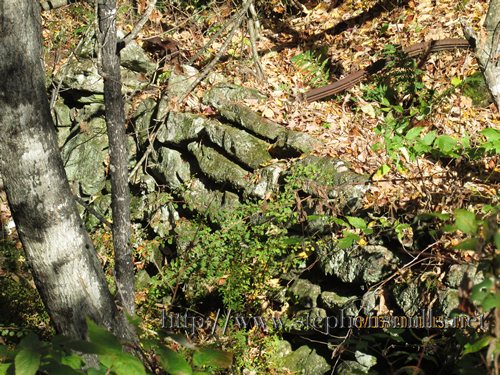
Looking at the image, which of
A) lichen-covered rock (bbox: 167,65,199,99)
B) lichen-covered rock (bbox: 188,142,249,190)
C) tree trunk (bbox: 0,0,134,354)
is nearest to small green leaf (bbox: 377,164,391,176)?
lichen-covered rock (bbox: 188,142,249,190)

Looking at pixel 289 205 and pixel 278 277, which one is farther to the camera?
pixel 278 277

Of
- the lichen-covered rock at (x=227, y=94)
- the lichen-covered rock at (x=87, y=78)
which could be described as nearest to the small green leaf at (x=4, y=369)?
the lichen-covered rock at (x=227, y=94)

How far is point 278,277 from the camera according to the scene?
13.6 ft

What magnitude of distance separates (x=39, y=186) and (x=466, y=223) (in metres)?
2.41

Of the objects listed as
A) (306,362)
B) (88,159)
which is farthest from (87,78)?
(306,362)

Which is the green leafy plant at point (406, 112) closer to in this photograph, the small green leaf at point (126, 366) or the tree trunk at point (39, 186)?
the tree trunk at point (39, 186)

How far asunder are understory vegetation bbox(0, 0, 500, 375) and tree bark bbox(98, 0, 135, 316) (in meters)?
0.44

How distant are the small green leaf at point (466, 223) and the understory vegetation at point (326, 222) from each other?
684mm

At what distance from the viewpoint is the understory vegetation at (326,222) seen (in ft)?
10.3

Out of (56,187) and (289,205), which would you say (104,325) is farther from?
(289,205)

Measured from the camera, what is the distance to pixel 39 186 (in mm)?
2271

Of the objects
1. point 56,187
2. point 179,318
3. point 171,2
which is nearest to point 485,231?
point 56,187

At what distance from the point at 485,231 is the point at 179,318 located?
143 inches

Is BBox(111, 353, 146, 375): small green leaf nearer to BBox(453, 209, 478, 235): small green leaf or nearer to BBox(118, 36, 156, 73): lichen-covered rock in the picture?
BBox(453, 209, 478, 235): small green leaf
